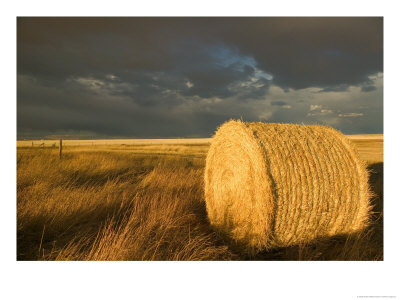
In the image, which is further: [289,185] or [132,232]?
[132,232]

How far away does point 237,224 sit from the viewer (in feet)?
15.1

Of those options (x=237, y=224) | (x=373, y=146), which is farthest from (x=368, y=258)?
(x=373, y=146)

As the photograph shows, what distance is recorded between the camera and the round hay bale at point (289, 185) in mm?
3883

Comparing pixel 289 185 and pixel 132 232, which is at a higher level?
pixel 289 185

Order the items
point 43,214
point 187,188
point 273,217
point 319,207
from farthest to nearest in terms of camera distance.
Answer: point 187,188 → point 43,214 → point 319,207 → point 273,217

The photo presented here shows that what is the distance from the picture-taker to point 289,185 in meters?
3.89

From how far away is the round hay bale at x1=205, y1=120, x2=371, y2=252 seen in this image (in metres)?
3.88

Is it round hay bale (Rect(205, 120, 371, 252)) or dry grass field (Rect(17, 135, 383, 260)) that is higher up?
round hay bale (Rect(205, 120, 371, 252))

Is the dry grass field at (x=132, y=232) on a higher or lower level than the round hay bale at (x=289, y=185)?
lower

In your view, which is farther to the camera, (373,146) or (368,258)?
(373,146)

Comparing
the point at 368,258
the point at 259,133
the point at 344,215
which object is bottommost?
the point at 368,258

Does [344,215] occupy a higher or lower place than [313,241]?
higher
